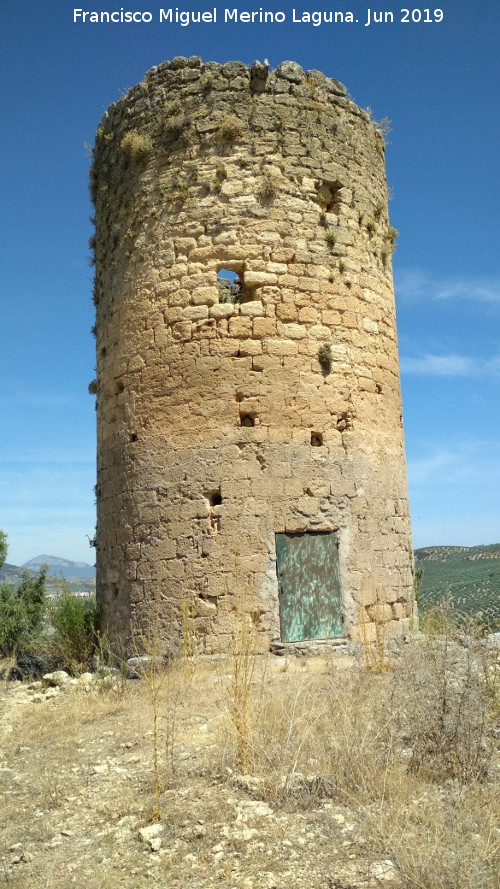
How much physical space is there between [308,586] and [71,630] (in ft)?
10.5

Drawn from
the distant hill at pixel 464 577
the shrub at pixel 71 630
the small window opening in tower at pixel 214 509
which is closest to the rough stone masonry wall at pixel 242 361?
the small window opening in tower at pixel 214 509

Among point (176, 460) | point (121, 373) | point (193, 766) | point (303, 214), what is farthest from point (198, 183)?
point (193, 766)

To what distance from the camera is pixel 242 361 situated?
7.47 meters

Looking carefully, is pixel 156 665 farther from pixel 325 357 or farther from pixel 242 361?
pixel 325 357

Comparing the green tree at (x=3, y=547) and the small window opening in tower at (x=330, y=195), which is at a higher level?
the small window opening in tower at (x=330, y=195)

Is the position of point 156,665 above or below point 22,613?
below

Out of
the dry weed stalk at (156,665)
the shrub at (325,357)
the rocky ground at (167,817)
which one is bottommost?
the rocky ground at (167,817)

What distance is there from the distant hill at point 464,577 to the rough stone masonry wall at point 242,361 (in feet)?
5.95

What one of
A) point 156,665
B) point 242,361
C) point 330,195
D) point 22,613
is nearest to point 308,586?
point 156,665

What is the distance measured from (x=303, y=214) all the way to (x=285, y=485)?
10.7ft

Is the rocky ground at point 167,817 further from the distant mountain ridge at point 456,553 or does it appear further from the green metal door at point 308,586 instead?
the distant mountain ridge at point 456,553

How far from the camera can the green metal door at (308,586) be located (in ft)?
23.3

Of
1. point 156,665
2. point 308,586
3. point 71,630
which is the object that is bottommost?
point 156,665

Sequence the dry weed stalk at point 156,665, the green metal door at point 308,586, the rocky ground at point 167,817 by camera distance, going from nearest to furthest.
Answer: the rocky ground at point 167,817 → the dry weed stalk at point 156,665 → the green metal door at point 308,586
